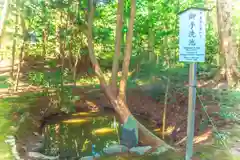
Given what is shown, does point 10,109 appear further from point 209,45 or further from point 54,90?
point 209,45

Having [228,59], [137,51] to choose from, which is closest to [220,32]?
[228,59]

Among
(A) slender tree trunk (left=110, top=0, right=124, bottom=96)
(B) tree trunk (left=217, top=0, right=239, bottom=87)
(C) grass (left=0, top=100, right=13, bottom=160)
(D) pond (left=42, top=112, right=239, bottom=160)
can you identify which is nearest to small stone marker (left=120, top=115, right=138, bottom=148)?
(D) pond (left=42, top=112, right=239, bottom=160)

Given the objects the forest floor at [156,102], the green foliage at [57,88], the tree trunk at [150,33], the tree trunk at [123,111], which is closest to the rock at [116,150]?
the tree trunk at [123,111]

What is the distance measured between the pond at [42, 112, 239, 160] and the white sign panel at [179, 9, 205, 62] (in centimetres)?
199

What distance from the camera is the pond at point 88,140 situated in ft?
20.0

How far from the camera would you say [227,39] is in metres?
11.0

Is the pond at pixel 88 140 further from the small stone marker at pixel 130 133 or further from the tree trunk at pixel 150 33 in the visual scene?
the tree trunk at pixel 150 33

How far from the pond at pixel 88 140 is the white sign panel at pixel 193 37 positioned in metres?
1.99

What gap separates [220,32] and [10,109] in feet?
26.2

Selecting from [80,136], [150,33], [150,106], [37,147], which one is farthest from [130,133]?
[150,33]

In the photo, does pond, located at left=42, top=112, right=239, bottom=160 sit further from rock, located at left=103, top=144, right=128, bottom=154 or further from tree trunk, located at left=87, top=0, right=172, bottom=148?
tree trunk, located at left=87, top=0, right=172, bottom=148

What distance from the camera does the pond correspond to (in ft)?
20.0

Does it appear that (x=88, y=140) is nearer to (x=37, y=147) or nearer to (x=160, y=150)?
(x=37, y=147)

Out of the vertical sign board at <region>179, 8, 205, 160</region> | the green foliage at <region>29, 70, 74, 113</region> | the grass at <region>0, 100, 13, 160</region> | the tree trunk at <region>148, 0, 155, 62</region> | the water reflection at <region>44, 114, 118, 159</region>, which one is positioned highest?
the tree trunk at <region>148, 0, 155, 62</region>
